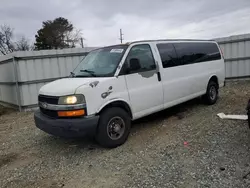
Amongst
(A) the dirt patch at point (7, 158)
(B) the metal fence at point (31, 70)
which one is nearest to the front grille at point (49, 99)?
(A) the dirt patch at point (7, 158)

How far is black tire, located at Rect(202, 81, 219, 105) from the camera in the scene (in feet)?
22.1

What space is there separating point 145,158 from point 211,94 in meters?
3.92

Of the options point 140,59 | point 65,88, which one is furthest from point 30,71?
point 140,59

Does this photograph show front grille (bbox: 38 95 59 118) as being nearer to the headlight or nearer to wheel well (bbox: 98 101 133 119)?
the headlight

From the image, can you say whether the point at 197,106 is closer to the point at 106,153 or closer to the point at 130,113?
the point at 130,113

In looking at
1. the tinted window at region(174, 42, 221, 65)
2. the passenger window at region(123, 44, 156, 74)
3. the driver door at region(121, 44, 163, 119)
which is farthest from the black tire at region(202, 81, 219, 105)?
the passenger window at region(123, 44, 156, 74)

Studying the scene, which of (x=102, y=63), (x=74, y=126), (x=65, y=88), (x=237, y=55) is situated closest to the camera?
(x=74, y=126)

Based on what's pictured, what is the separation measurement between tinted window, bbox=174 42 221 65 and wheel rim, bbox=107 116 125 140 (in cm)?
241

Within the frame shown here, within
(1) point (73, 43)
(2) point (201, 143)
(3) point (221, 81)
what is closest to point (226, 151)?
(2) point (201, 143)

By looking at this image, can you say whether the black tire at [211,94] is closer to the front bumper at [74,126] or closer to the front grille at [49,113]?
the front bumper at [74,126]

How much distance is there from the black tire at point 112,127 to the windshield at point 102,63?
74cm

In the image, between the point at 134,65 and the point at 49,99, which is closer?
the point at 49,99

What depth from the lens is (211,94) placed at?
6871 mm

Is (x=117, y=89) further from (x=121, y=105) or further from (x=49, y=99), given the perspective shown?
(x=49, y=99)
